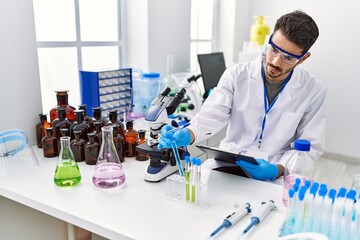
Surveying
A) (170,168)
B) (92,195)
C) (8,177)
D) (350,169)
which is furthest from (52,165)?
(350,169)

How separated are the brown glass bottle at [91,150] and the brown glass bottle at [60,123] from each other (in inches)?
6.2

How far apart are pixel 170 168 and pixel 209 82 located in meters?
1.55

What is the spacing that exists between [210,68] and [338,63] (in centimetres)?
145

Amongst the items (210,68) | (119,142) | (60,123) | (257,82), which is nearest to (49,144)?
(60,123)

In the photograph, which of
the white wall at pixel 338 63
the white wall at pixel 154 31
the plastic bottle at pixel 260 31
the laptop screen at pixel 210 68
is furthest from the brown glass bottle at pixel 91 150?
the white wall at pixel 338 63

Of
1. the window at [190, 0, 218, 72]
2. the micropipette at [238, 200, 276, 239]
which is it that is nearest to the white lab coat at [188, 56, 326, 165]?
the micropipette at [238, 200, 276, 239]

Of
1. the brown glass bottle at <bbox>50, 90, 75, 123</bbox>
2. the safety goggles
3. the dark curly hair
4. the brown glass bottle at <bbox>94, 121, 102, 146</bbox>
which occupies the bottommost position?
the brown glass bottle at <bbox>94, 121, 102, 146</bbox>

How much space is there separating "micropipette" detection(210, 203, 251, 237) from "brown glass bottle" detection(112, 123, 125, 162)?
0.62 metres

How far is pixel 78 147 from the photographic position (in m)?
1.39

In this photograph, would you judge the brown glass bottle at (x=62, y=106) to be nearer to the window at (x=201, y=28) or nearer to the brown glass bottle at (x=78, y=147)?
the brown glass bottle at (x=78, y=147)

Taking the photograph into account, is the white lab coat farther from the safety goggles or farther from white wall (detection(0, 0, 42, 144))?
white wall (detection(0, 0, 42, 144))

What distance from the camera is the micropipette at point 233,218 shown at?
91 cm

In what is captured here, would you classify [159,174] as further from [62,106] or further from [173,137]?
[62,106]

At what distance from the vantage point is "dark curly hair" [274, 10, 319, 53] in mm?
1381
